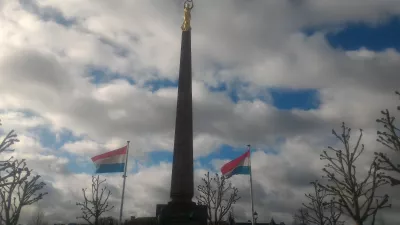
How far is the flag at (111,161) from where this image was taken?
2530cm

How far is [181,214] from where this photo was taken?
60.3 feet

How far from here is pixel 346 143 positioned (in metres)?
19.3

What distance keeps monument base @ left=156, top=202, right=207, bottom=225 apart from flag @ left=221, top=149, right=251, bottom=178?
705 centimetres

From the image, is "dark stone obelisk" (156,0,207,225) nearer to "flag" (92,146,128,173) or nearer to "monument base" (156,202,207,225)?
"monument base" (156,202,207,225)

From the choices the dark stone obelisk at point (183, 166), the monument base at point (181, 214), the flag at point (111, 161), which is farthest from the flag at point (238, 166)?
the flag at point (111, 161)

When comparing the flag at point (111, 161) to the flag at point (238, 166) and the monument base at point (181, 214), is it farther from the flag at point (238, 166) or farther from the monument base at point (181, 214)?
the monument base at point (181, 214)

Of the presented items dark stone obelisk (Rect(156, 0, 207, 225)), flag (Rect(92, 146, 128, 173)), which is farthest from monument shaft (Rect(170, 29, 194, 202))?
flag (Rect(92, 146, 128, 173))

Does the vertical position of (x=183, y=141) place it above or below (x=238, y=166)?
above

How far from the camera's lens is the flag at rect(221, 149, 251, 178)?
25.8m

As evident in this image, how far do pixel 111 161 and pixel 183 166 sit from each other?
8.08 metres

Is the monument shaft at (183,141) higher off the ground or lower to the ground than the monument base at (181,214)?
higher

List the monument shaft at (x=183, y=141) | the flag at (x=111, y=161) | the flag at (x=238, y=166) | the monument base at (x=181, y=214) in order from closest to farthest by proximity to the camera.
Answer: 1. the monument base at (x=181, y=214)
2. the monument shaft at (x=183, y=141)
3. the flag at (x=111, y=161)
4. the flag at (x=238, y=166)

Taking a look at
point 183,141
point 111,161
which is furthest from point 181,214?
point 111,161

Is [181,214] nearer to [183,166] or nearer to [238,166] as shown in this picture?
[183,166]
